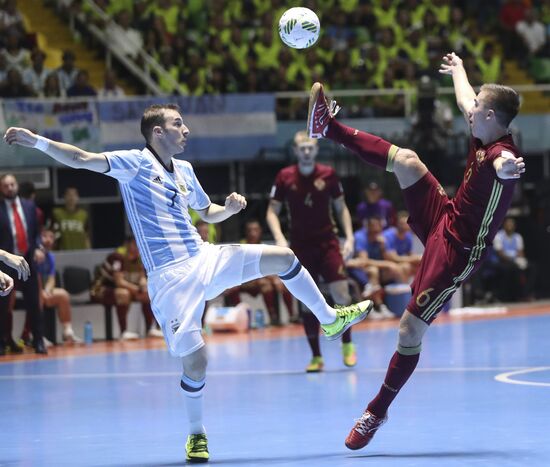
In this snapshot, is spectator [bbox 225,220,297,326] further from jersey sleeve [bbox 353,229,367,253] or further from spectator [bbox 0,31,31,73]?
spectator [bbox 0,31,31,73]

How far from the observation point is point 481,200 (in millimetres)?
6980

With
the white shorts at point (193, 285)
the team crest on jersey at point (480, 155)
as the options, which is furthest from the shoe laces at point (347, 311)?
the team crest on jersey at point (480, 155)

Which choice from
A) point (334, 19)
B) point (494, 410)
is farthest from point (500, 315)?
point (494, 410)

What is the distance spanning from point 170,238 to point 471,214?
1.83m

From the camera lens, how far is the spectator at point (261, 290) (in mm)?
16312

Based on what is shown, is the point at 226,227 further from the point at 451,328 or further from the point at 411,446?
the point at 411,446

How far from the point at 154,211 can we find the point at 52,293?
26.5ft

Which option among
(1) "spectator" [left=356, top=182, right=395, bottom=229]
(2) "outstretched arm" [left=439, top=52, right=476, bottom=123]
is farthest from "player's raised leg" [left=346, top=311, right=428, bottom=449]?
(1) "spectator" [left=356, top=182, right=395, bottom=229]

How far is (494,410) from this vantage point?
852 centimetres

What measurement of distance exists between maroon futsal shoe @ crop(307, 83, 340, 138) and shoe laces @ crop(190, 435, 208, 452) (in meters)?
2.03

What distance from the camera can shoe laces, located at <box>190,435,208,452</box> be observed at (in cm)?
701

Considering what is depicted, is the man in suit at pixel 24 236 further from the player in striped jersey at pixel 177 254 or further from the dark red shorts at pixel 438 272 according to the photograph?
the dark red shorts at pixel 438 272

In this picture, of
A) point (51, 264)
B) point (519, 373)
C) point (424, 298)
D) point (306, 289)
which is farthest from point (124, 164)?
point (51, 264)

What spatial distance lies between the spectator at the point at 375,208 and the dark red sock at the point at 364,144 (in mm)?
9596
